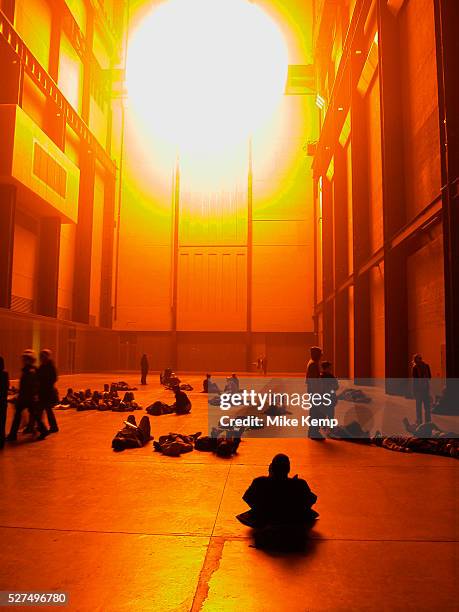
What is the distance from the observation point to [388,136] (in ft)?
60.0

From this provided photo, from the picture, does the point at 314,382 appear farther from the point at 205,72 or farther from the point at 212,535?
the point at 205,72

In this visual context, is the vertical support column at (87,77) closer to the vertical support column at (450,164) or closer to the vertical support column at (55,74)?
the vertical support column at (55,74)

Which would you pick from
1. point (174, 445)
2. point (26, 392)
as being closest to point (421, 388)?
point (174, 445)

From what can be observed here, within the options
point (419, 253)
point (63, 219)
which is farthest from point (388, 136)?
point (63, 219)

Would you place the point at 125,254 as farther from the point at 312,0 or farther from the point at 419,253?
the point at 419,253

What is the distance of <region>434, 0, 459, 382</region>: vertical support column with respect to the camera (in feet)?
40.7

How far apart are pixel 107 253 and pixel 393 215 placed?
86.4 feet

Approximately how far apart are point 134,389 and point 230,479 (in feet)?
45.6

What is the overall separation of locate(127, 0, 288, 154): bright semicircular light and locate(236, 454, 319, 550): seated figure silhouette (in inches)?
1370

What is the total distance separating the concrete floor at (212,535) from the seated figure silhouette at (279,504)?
0.13 m

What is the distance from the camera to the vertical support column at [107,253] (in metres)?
39.1

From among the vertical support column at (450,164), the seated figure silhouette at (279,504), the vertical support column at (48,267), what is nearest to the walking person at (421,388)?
the vertical support column at (450,164)

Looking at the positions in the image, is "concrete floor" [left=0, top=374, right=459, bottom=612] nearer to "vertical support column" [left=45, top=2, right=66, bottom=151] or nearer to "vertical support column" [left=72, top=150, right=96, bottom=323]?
"vertical support column" [left=45, top=2, right=66, bottom=151]

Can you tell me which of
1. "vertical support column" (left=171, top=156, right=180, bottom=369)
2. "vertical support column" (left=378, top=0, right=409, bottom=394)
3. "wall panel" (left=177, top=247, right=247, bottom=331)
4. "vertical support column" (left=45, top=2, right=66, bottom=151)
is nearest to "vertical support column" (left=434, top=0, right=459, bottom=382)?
"vertical support column" (left=378, top=0, right=409, bottom=394)
